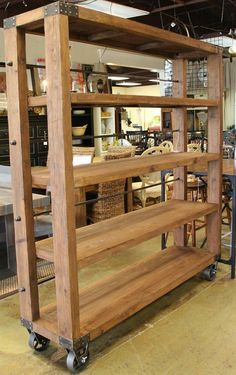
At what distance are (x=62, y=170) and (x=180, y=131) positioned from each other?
1.69 metres

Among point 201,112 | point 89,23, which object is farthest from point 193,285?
point 201,112

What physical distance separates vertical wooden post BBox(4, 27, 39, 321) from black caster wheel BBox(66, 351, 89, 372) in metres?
0.31

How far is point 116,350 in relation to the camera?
7.60ft

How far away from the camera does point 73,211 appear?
1.97 meters

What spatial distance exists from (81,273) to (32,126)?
2.93 meters

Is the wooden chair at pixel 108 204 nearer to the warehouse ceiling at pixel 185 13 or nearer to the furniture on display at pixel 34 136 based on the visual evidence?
the furniture on display at pixel 34 136

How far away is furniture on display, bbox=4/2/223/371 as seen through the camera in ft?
6.23

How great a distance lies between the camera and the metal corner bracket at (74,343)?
206cm

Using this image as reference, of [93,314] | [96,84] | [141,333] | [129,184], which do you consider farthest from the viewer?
[96,84]

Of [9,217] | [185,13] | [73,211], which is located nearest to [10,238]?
[9,217]

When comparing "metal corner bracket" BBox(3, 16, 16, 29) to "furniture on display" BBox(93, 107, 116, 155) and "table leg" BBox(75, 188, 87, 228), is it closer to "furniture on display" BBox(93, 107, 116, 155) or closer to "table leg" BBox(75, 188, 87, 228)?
"table leg" BBox(75, 188, 87, 228)

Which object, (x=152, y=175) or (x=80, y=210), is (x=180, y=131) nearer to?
(x=80, y=210)

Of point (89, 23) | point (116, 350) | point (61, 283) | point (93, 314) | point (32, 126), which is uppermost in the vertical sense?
point (89, 23)

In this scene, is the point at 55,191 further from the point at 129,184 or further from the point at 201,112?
the point at 201,112
